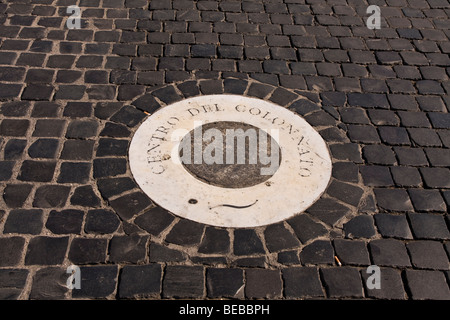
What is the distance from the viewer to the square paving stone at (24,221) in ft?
11.7

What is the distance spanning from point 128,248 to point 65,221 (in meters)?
0.55

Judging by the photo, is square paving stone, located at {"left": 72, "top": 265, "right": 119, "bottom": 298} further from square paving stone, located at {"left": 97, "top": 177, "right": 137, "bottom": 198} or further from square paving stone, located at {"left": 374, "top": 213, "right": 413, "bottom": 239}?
square paving stone, located at {"left": 374, "top": 213, "right": 413, "bottom": 239}

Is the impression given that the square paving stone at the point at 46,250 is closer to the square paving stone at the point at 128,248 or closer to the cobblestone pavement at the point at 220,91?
the cobblestone pavement at the point at 220,91

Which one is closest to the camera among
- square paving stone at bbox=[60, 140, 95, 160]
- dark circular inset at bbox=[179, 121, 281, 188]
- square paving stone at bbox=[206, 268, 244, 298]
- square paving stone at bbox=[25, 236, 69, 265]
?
square paving stone at bbox=[206, 268, 244, 298]

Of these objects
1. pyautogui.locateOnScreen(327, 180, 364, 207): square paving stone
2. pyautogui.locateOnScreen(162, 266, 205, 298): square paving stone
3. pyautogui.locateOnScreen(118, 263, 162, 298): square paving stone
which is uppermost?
pyautogui.locateOnScreen(327, 180, 364, 207): square paving stone

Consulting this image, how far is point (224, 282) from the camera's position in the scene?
3.34 meters

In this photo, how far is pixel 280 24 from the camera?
5977 millimetres

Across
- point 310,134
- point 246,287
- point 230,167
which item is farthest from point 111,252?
point 310,134

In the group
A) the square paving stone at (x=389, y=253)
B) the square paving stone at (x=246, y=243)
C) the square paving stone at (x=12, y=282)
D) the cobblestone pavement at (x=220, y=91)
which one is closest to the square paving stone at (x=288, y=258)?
the cobblestone pavement at (x=220, y=91)

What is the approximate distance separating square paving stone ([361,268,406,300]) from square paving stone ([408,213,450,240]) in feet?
1.47

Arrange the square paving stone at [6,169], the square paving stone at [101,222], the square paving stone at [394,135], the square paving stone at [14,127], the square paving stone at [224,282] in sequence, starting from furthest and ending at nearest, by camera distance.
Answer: the square paving stone at [394,135] < the square paving stone at [14,127] < the square paving stone at [6,169] < the square paving stone at [101,222] < the square paving stone at [224,282]

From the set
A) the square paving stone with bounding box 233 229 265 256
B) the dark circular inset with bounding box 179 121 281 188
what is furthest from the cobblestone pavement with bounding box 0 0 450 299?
the dark circular inset with bounding box 179 121 281 188

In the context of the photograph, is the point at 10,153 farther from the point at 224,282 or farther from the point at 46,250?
the point at 224,282

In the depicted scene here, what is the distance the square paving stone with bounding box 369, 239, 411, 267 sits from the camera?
3.54m
